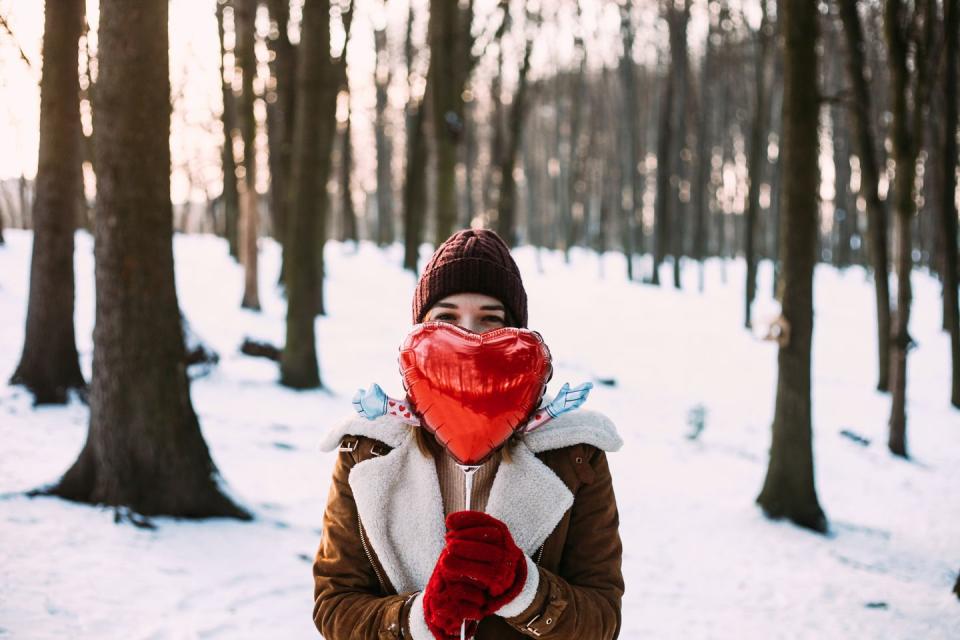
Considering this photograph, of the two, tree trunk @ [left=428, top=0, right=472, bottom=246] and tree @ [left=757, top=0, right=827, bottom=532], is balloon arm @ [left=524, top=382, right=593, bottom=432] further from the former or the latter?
tree trunk @ [left=428, top=0, right=472, bottom=246]

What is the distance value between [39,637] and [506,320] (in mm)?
2900

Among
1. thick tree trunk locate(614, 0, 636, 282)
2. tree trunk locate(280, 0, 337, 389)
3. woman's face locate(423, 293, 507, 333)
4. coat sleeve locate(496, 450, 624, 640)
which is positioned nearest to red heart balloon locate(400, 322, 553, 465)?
woman's face locate(423, 293, 507, 333)

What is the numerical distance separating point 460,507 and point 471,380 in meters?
0.34

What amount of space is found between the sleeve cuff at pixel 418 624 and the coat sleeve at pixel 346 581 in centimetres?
5

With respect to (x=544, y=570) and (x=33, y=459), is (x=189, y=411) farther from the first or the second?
(x=544, y=570)

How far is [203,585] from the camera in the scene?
160 inches

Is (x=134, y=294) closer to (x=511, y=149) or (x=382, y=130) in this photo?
(x=511, y=149)

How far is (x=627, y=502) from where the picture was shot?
22.0ft

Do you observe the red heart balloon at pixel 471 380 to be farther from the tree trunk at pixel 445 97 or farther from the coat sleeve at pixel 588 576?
the tree trunk at pixel 445 97

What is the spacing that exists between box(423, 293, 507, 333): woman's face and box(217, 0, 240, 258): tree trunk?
51.9 ft

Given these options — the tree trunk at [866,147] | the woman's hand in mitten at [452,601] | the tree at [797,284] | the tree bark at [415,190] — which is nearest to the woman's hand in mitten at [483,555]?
the woman's hand in mitten at [452,601]

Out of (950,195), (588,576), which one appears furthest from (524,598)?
(950,195)

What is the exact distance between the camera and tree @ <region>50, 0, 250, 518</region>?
4.55 meters

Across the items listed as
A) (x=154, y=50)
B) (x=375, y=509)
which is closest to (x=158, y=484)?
(x=154, y=50)
